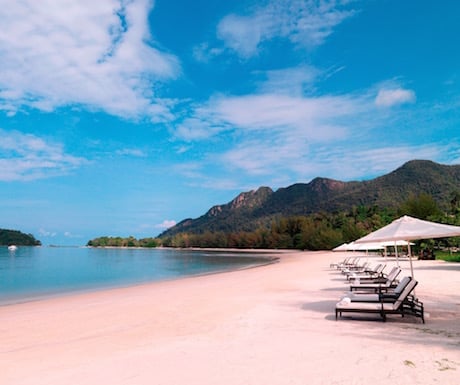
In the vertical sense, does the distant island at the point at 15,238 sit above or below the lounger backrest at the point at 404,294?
above

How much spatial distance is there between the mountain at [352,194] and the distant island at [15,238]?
8495 cm

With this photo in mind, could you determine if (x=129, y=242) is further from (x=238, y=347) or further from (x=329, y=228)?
(x=238, y=347)

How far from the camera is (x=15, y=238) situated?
182m

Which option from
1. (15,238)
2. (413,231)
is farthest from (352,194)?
(15,238)

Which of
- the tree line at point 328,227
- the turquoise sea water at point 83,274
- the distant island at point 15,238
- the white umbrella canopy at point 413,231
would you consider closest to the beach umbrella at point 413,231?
the white umbrella canopy at point 413,231

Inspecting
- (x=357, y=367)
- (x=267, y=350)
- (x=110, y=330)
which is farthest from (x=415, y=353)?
(x=110, y=330)

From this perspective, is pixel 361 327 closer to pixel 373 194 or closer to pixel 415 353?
pixel 415 353

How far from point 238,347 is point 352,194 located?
5183 inches

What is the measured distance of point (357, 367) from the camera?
A: 15.1ft

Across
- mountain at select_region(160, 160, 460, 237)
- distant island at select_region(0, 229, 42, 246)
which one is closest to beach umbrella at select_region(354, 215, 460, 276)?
mountain at select_region(160, 160, 460, 237)

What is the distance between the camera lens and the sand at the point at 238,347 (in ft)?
14.8

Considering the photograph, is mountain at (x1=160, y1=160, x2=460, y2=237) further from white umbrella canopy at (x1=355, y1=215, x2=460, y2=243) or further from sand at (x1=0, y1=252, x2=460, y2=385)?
sand at (x1=0, y1=252, x2=460, y2=385)

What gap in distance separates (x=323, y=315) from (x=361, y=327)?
137 centimetres

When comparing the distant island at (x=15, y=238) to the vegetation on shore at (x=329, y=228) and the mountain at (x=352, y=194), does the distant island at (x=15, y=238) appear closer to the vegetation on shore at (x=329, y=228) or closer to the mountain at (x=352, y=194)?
the mountain at (x=352, y=194)
